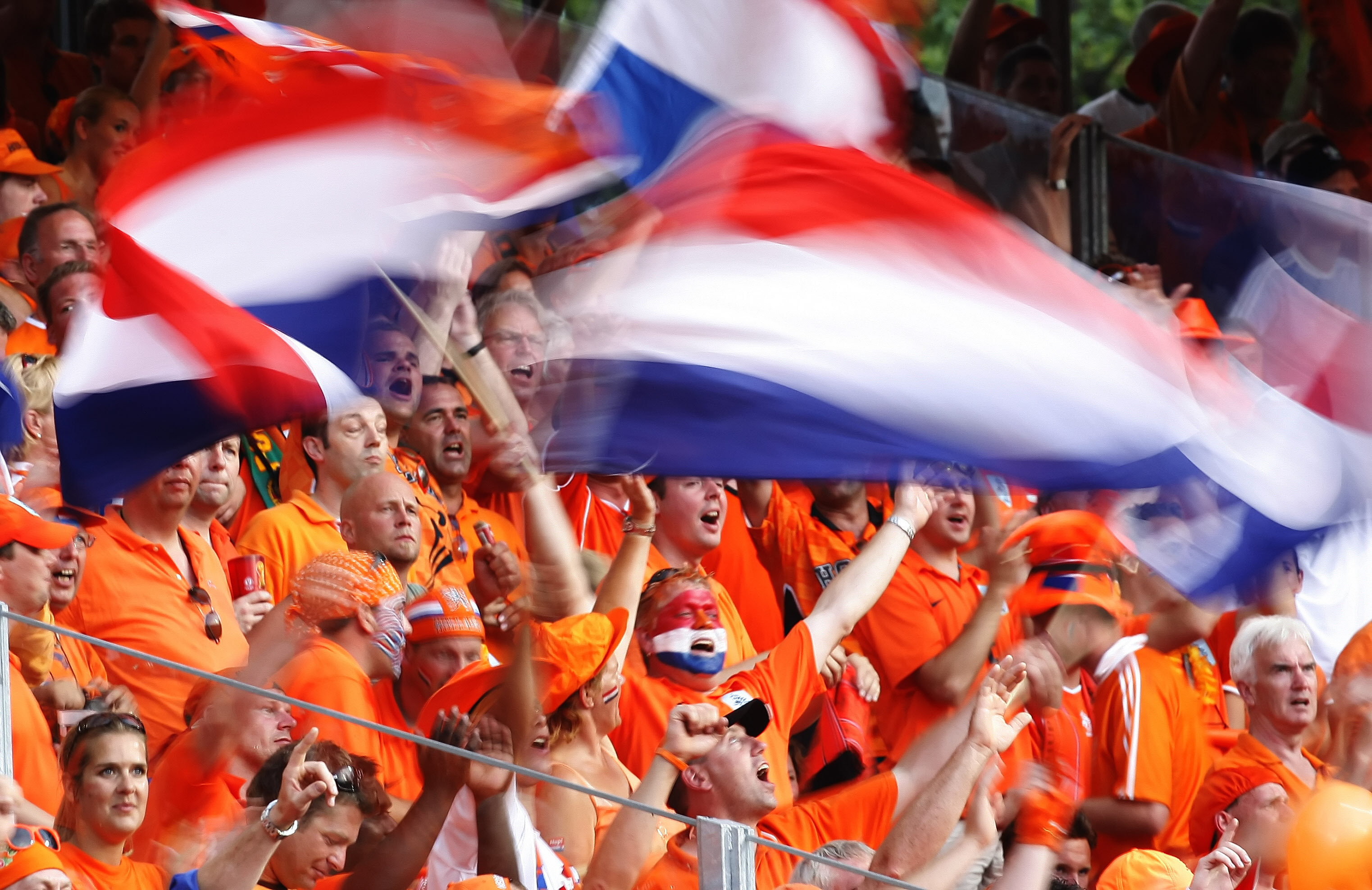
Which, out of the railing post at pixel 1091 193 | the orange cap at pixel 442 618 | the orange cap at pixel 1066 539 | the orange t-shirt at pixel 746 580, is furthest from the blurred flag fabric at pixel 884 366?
the railing post at pixel 1091 193

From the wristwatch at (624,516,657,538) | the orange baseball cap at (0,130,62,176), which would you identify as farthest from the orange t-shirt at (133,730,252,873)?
the orange baseball cap at (0,130,62,176)

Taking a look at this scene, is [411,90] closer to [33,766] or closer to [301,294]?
[301,294]

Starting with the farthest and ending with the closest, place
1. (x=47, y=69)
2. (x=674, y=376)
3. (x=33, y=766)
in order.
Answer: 1. (x=47, y=69)
2. (x=674, y=376)
3. (x=33, y=766)

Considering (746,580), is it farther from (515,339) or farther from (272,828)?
(272,828)

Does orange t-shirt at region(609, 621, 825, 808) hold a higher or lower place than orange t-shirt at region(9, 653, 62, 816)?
lower

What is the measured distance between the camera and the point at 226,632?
4.79 meters

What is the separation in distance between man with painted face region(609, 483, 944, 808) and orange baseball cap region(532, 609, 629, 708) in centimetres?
40

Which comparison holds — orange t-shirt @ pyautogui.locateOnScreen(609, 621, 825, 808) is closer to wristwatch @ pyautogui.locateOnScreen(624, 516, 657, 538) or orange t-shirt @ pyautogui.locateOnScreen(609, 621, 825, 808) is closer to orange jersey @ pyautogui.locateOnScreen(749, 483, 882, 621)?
wristwatch @ pyautogui.locateOnScreen(624, 516, 657, 538)

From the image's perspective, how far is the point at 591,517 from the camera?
5598mm

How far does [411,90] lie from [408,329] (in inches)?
25.7

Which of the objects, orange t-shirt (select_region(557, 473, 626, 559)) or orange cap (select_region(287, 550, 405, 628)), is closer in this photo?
orange cap (select_region(287, 550, 405, 628))

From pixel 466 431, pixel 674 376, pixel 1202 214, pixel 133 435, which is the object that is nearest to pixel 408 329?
pixel 466 431

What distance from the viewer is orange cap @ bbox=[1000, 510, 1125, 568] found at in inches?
220

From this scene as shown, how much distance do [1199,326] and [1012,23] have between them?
4316mm
